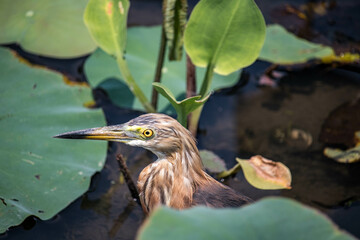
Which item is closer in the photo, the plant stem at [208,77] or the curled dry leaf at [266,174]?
the curled dry leaf at [266,174]

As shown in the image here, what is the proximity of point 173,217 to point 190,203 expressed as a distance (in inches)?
46.3

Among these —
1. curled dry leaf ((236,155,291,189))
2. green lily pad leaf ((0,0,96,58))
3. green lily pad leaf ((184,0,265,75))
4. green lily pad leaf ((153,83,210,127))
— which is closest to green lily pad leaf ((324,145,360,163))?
curled dry leaf ((236,155,291,189))

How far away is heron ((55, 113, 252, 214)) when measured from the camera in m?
2.77

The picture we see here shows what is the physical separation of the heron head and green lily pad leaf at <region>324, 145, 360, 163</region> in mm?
1741

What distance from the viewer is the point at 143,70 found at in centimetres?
429

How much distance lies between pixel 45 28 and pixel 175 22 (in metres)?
1.66

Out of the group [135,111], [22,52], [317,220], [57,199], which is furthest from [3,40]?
[317,220]

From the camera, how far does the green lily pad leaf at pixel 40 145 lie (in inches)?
126

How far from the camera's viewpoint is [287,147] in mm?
4176

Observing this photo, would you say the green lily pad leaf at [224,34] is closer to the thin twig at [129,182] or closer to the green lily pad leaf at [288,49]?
the thin twig at [129,182]

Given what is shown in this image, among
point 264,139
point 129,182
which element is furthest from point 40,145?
point 264,139

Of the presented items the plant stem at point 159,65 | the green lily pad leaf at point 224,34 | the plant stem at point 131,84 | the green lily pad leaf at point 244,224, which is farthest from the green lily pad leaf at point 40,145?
the green lily pad leaf at point 244,224

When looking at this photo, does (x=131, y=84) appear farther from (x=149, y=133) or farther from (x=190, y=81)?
(x=149, y=133)

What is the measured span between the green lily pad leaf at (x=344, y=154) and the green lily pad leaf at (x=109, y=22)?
207 centimetres
